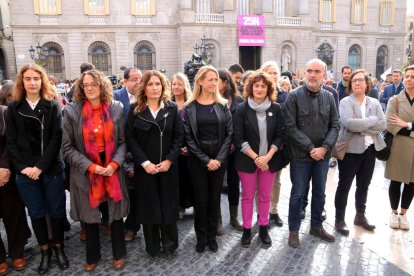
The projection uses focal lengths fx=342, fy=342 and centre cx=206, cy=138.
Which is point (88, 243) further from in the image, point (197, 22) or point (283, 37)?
point (283, 37)

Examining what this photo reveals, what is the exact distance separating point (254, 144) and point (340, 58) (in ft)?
104

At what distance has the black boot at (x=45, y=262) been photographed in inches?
144

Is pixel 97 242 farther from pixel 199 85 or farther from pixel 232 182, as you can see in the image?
pixel 199 85

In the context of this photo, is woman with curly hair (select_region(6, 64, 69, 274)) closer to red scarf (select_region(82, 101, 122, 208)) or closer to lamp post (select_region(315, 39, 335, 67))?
red scarf (select_region(82, 101, 122, 208))

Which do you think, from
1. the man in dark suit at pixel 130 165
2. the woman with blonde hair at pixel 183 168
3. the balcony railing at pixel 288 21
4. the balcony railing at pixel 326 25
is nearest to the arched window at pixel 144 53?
the balcony railing at pixel 288 21

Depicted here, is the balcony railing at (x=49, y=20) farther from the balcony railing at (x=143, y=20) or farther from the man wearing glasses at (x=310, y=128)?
the man wearing glasses at (x=310, y=128)

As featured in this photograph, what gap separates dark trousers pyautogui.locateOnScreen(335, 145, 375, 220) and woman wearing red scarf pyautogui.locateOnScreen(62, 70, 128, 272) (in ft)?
8.99

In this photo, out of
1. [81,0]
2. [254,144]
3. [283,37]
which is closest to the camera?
[254,144]

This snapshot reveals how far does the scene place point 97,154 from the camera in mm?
3508

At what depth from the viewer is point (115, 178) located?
358 cm

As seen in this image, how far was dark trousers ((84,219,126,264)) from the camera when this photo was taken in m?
3.66

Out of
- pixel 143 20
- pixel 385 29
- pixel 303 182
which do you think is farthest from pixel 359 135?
pixel 385 29

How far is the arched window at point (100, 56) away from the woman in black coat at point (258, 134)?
1010 inches

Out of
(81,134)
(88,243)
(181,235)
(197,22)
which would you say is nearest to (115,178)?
(81,134)
